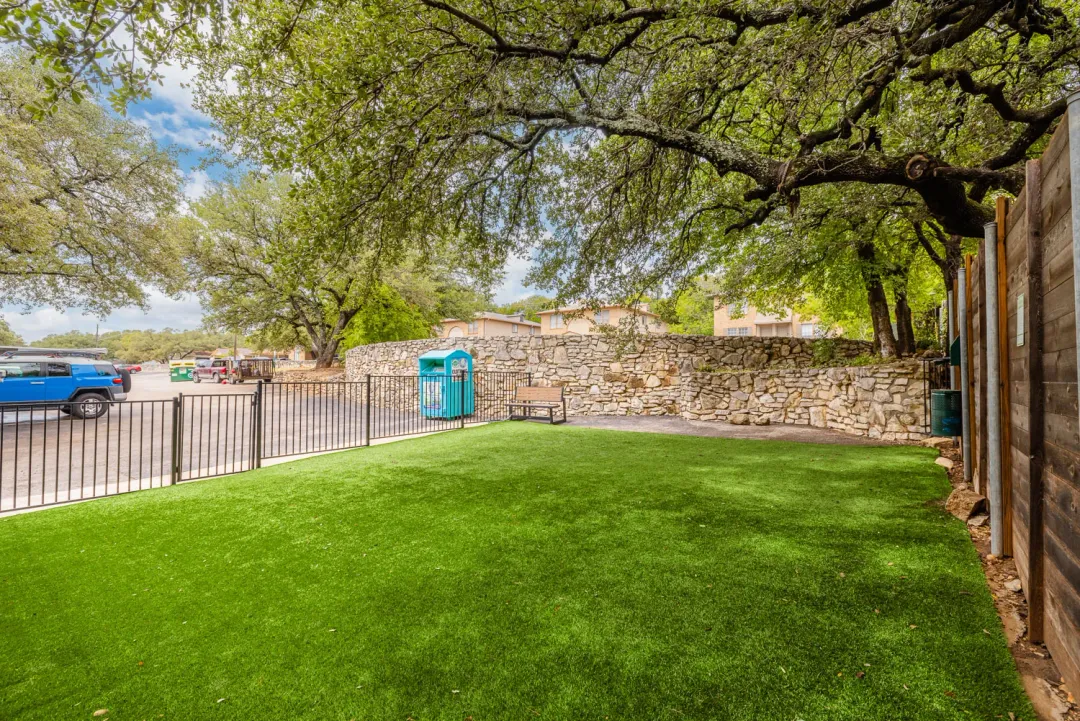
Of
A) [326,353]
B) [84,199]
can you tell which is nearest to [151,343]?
[326,353]

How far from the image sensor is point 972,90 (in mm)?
5145

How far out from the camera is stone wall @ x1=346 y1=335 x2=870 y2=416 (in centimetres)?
1223

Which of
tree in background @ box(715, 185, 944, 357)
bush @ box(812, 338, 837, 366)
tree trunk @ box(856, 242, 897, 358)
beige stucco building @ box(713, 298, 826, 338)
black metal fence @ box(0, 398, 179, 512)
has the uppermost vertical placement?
beige stucco building @ box(713, 298, 826, 338)

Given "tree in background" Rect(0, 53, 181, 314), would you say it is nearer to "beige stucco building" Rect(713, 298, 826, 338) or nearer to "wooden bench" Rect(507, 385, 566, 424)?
"wooden bench" Rect(507, 385, 566, 424)

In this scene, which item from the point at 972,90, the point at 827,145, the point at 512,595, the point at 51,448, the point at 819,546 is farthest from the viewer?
the point at 51,448

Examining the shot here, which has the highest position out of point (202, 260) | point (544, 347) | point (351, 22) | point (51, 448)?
point (202, 260)

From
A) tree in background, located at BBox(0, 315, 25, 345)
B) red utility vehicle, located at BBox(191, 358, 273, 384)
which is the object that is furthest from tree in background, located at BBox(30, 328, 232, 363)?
red utility vehicle, located at BBox(191, 358, 273, 384)

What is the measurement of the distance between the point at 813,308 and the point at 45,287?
27.4 metres

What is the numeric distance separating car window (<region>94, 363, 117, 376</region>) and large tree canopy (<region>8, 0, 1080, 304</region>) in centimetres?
954

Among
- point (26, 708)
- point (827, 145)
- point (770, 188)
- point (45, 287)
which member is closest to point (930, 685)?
point (26, 708)

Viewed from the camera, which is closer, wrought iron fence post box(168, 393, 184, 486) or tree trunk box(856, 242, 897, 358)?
wrought iron fence post box(168, 393, 184, 486)

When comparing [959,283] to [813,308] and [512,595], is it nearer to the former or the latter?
[512,595]

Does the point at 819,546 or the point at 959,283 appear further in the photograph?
the point at 959,283

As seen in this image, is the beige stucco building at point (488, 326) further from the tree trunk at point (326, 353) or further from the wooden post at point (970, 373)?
the wooden post at point (970, 373)
